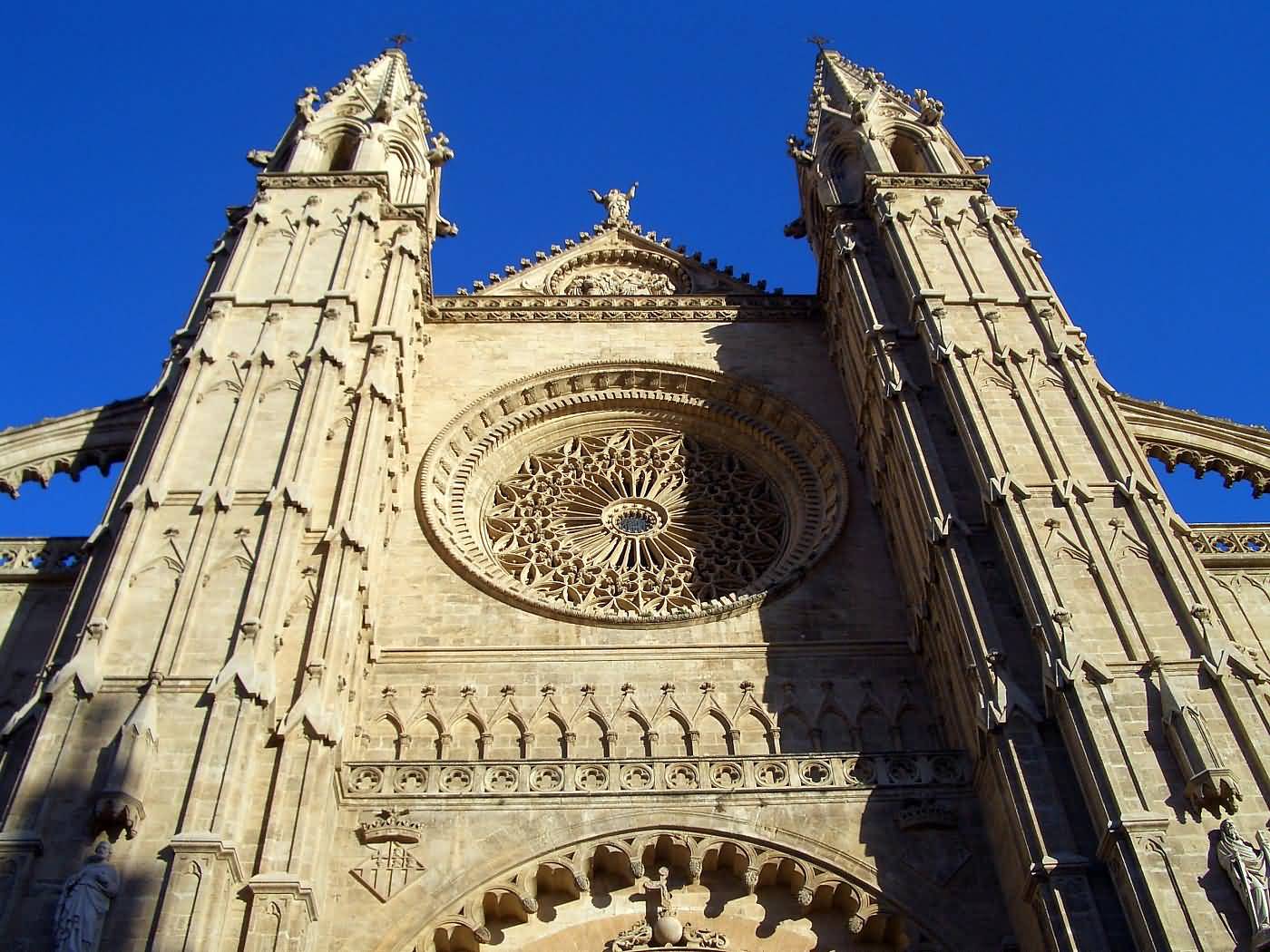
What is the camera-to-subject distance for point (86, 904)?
9.41 meters

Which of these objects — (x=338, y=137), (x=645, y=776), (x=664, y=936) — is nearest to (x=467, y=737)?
(x=645, y=776)

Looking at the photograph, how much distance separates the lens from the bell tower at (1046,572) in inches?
408

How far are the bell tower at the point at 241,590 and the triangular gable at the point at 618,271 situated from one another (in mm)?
3605

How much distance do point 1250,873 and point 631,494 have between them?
955cm

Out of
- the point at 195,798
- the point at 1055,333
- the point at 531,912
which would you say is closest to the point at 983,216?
the point at 1055,333

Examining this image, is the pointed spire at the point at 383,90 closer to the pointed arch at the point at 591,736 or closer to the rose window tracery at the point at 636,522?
the rose window tracery at the point at 636,522

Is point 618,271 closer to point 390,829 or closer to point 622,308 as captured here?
point 622,308

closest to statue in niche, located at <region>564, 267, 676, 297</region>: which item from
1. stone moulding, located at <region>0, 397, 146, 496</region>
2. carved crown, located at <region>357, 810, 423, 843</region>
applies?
stone moulding, located at <region>0, 397, 146, 496</region>

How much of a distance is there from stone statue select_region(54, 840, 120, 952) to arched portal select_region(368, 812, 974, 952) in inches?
94.4

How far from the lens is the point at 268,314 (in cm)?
1605

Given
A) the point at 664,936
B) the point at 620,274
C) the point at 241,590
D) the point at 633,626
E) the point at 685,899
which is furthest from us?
the point at 620,274

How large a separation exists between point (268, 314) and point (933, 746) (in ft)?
30.7

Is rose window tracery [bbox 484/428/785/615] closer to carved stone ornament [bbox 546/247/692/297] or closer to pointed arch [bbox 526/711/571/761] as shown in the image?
pointed arch [bbox 526/711/571/761]

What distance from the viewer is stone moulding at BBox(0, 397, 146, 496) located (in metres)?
16.3
